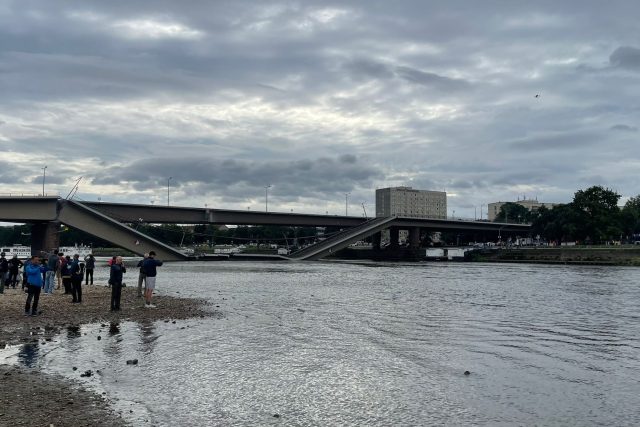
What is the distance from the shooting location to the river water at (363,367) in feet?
41.8

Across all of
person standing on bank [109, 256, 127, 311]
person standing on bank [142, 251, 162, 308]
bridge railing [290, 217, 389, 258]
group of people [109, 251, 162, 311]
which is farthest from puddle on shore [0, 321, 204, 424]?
bridge railing [290, 217, 389, 258]

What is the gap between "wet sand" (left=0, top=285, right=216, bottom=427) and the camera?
11.4 m

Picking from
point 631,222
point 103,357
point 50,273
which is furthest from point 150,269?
point 631,222

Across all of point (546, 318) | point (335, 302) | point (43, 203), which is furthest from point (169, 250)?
point (546, 318)

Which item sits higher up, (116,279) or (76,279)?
(116,279)

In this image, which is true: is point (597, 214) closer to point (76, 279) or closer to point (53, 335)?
point (76, 279)

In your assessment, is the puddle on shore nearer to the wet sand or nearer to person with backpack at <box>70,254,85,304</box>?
the wet sand

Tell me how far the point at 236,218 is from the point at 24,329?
10587cm

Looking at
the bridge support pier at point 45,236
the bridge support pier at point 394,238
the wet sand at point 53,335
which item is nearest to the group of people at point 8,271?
the wet sand at point 53,335

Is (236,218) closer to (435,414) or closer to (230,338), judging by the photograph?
(230,338)

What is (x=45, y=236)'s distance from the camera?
93.8 metres

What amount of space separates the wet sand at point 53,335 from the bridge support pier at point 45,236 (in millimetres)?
60157

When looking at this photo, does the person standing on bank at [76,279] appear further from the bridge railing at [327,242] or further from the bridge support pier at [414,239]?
the bridge support pier at [414,239]

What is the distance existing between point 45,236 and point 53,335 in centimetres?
8051
